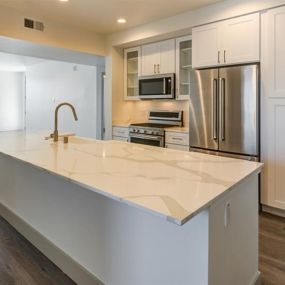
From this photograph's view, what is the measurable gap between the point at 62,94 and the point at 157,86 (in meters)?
4.03

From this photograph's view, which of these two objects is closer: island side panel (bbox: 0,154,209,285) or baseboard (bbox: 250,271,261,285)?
island side panel (bbox: 0,154,209,285)

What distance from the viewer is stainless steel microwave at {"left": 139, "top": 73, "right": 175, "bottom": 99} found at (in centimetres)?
455

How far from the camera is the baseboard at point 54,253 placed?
6.48ft

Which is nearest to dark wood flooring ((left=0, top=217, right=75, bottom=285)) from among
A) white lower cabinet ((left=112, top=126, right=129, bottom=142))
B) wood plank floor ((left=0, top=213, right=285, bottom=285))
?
wood plank floor ((left=0, top=213, right=285, bottom=285))

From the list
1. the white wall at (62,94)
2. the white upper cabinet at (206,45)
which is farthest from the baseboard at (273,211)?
the white wall at (62,94)

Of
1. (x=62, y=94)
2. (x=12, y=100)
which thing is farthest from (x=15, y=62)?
(x=12, y=100)

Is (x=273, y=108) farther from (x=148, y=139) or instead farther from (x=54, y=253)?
(x=54, y=253)

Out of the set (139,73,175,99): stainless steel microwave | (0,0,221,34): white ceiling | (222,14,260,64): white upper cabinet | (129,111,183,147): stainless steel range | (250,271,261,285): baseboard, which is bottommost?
(250,271,261,285): baseboard

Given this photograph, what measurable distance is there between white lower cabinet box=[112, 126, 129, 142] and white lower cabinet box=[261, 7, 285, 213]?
93.0 inches

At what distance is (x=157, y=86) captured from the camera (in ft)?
15.5

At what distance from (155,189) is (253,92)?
2436 mm

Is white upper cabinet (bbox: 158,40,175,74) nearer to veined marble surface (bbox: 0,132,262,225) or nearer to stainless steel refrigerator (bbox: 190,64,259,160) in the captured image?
stainless steel refrigerator (bbox: 190,64,259,160)

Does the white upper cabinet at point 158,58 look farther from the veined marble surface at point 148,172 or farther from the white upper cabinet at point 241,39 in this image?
the veined marble surface at point 148,172

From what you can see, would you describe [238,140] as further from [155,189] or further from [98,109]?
[98,109]
